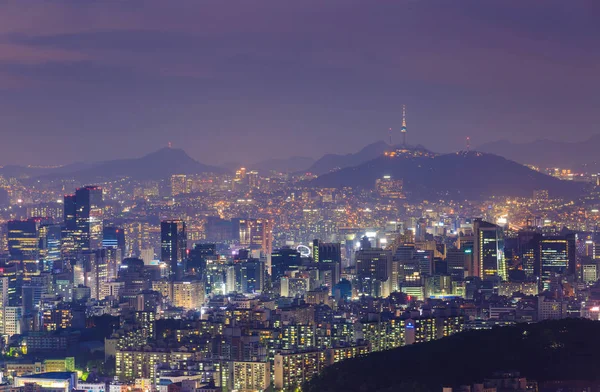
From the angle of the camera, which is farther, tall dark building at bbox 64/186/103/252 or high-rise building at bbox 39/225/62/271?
tall dark building at bbox 64/186/103/252

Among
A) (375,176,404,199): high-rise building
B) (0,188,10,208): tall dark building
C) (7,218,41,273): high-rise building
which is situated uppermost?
(375,176,404,199): high-rise building

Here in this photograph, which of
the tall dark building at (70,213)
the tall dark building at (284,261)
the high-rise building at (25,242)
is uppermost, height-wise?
the tall dark building at (70,213)

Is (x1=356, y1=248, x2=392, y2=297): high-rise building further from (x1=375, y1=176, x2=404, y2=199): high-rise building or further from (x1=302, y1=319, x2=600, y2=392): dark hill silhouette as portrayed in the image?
(x1=375, y1=176, x2=404, y2=199): high-rise building

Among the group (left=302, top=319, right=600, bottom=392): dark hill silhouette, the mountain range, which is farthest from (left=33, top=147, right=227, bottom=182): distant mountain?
(left=302, top=319, right=600, bottom=392): dark hill silhouette

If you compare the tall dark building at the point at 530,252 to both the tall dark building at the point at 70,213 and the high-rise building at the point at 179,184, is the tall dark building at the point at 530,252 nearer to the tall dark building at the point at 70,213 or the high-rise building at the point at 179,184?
the tall dark building at the point at 70,213

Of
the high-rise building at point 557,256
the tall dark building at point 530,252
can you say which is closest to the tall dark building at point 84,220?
the tall dark building at point 530,252

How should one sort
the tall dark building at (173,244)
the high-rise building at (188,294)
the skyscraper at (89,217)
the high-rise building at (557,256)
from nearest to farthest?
1. the high-rise building at (188,294)
2. the high-rise building at (557,256)
3. the tall dark building at (173,244)
4. the skyscraper at (89,217)
